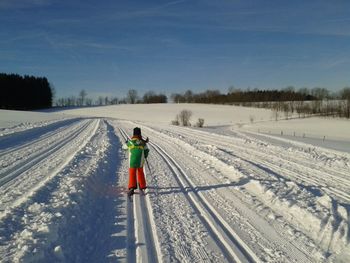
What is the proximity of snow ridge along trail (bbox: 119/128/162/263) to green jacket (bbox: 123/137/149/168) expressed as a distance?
50.7 inches

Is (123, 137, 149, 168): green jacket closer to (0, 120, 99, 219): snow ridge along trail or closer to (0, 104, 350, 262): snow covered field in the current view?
(0, 104, 350, 262): snow covered field

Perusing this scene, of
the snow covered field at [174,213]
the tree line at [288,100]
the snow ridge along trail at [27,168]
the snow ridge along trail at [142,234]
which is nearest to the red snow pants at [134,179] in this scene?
the snow covered field at [174,213]

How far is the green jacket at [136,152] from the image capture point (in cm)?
955

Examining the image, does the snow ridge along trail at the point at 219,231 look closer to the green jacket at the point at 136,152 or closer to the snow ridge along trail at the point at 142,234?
the snow ridge along trail at the point at 142,234

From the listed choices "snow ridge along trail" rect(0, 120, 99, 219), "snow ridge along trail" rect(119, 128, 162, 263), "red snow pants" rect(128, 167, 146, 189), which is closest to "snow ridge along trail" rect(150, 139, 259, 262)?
"snow ridge along trail" rect(119, 128, 162, 263)

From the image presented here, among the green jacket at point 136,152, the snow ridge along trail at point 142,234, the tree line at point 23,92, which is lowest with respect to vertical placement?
the snow ridge along trail at point 142,234

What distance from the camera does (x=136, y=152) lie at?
967cm

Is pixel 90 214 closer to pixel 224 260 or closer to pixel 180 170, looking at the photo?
pixel 224 260

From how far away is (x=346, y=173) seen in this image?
13.0 meters

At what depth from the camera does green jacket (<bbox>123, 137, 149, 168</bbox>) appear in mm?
9555

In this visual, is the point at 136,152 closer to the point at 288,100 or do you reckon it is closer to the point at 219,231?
the point at 219,231

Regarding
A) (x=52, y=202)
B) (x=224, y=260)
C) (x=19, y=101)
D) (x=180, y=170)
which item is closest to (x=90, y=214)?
(x=52, y=202)

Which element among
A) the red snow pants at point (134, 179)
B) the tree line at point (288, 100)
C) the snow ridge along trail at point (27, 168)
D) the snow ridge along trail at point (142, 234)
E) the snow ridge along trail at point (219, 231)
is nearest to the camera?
the snow ridge along trail at point (142, 234)

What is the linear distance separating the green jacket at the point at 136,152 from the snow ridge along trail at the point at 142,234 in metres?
1.29
